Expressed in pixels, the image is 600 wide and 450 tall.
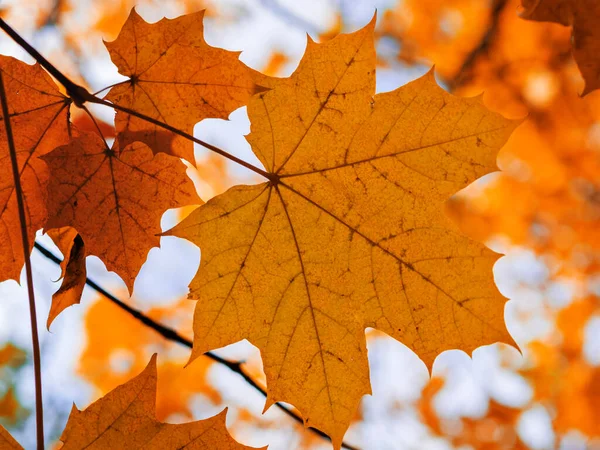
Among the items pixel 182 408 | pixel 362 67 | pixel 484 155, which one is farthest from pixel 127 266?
pixel 182 408

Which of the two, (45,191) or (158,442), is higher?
(45,191)

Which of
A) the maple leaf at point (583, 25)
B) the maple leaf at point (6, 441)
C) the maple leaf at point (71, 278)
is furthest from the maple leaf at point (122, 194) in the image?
the maple leaf at point (583, 25)

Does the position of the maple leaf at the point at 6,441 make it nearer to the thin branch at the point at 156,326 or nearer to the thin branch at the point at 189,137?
the thin branch at the point at 156,326

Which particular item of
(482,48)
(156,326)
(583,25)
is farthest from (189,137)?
(482,48)

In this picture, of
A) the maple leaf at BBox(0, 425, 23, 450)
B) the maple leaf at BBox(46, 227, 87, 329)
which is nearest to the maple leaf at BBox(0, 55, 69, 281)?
the maple leaf at BBox(46, 227, 87, 329)

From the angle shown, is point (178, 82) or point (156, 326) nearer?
point (178, 82)

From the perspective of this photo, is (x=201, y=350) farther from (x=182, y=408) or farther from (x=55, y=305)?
(x=182, y=408)

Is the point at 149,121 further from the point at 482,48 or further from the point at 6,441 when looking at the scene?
the point at 482,48

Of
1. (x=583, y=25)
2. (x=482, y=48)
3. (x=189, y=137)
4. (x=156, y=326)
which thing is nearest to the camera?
(x=583, y=25)
